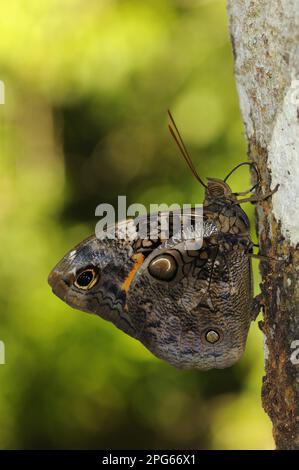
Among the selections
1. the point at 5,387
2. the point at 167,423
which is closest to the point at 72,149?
the point at 5,387

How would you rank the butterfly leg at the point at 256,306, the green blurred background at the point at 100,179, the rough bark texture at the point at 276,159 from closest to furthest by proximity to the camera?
1. the rough bark texture at the point at 276,159
2. the butterfly leg at the point at 256,306
3. the green blurred background at the point at 100,179

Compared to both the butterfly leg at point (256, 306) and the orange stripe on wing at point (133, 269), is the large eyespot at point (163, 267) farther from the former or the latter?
the butterfly leg at point (256, 306)

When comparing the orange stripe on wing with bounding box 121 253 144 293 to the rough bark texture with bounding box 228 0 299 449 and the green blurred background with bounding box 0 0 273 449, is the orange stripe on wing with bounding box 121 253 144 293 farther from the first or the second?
the green blurred background with bounding box 0 0 273 449

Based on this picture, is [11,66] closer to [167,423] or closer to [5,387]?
[5,387]

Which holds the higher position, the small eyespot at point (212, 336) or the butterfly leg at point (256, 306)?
the butterfly leg at point (256, 306)

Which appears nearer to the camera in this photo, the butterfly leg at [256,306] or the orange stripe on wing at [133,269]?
the butterfly leg at [256,306]

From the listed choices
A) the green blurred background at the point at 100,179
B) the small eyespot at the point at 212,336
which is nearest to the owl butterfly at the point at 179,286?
the small eyespot at the point at 212,336

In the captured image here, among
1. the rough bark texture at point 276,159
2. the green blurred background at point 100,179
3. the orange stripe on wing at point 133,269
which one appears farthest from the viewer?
the green blurred background at point 100,179

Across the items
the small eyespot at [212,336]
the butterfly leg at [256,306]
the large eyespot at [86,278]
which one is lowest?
the small eyespot at [212,336]
